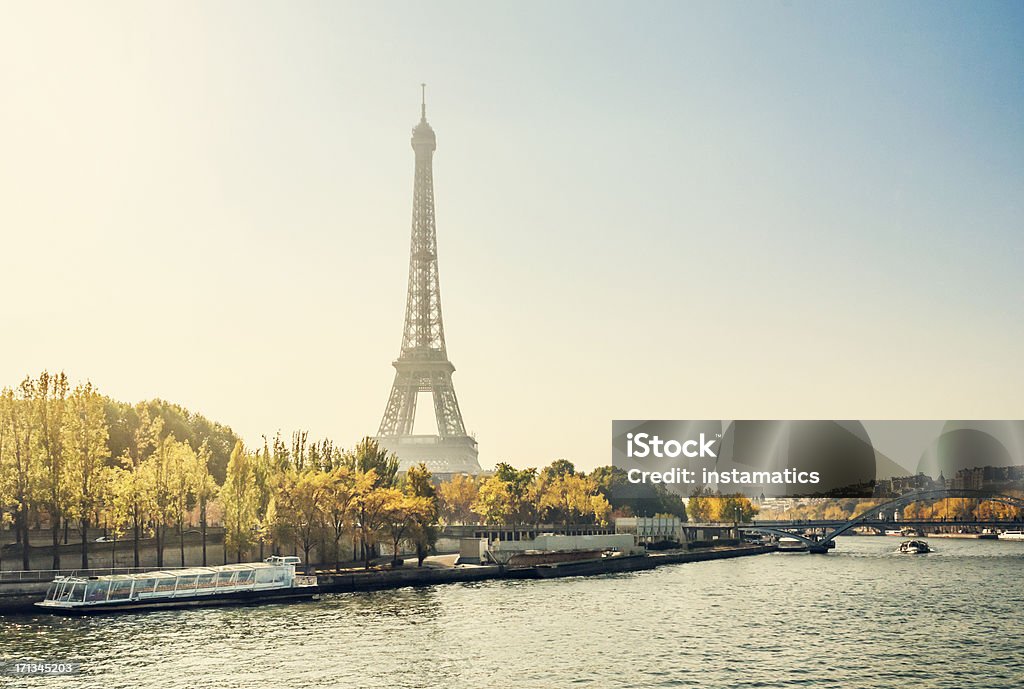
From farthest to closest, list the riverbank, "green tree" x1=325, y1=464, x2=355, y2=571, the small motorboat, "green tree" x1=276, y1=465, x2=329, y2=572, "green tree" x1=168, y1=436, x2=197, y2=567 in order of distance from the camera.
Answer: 1. the small motorboat
2. "green tree" x1=325, y1=464, x2=355, y2=571
3. "green tree" x1=276, y1=465, x2=329, y2=572
4. "green tree" x1=168, y1=436, x2=197, y2=567
5. the riverbank

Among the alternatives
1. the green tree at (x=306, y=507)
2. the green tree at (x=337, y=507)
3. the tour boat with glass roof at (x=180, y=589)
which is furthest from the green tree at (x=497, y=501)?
the tour boat with glass roof at (x=180, y=589)

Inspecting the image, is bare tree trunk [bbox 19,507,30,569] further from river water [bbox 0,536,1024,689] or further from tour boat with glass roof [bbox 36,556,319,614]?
river water [bbox 0,536,1024,689]

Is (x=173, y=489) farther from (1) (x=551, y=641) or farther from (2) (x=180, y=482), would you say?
(1) (x=551, y=641)

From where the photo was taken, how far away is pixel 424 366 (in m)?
154

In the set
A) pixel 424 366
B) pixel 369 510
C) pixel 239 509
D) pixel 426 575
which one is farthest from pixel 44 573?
pixel 424 366

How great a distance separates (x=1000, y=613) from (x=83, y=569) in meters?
64.1

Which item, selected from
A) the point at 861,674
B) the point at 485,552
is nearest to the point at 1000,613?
the point at 861,674

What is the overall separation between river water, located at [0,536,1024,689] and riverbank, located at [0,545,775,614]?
255cm

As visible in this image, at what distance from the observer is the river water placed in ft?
145

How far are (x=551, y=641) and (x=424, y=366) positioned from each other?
102626 mm

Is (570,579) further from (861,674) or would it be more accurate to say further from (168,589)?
(861,674)

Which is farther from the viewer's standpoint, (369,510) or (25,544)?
(369,510)

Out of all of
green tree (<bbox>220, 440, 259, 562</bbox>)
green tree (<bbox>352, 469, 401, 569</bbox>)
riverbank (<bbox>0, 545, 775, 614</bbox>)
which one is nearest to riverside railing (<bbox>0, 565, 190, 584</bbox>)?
riverbank (<bbox>0, 545, 775, 614</bbox>)

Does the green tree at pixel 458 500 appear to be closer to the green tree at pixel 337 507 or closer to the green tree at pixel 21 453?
the green tree at pixel 337 507
